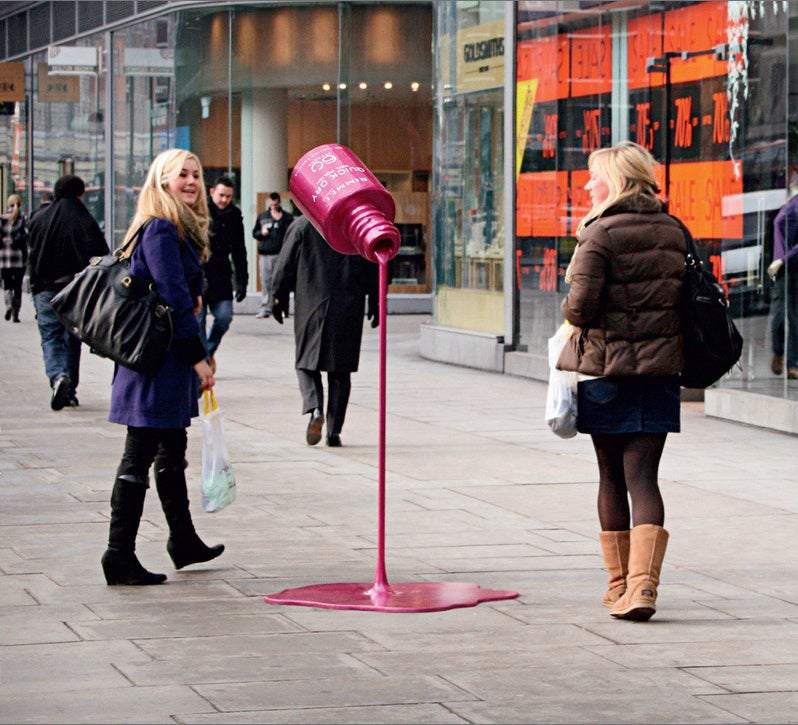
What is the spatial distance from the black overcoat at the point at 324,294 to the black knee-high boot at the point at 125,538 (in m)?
4.30

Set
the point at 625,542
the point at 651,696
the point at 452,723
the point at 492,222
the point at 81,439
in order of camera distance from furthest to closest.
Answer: the point at 492,222
the point at 81,439
the point at 625,542
the point at 651,696
the point at 452,723

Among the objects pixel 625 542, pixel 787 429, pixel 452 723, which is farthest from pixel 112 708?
pixel 787 429

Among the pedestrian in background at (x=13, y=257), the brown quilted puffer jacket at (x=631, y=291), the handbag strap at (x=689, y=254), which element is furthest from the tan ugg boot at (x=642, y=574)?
the pedestrian in background at (x=13, y=257)

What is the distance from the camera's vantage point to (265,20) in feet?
84.3

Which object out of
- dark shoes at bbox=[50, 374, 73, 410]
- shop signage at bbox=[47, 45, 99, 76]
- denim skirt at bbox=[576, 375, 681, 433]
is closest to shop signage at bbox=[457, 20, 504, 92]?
dark shoes at bbox=[50, 374, 73, 410]

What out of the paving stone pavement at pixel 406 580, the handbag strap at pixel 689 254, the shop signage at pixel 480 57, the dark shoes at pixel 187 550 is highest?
the shop signage at pixel 480 57

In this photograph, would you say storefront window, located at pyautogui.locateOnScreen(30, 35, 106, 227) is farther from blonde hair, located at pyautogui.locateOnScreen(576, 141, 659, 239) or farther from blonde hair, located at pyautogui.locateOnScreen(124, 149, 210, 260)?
blonde hair, located at pyautogui.locateOnScreen(576, 141, 659, 239)

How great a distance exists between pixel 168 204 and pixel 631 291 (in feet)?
6.14

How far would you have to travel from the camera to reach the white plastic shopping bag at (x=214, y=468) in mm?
6934

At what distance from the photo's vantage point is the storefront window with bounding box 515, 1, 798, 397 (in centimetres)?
1228

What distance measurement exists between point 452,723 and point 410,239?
21.6m

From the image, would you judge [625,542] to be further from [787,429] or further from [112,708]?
[787,429]

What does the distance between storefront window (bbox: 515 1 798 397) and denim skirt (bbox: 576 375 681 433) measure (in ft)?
18.8

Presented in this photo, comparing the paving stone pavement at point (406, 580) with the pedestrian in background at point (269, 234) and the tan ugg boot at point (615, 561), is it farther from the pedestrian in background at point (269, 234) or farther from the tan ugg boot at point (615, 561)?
the pedestrian in background at point (269, 234)
